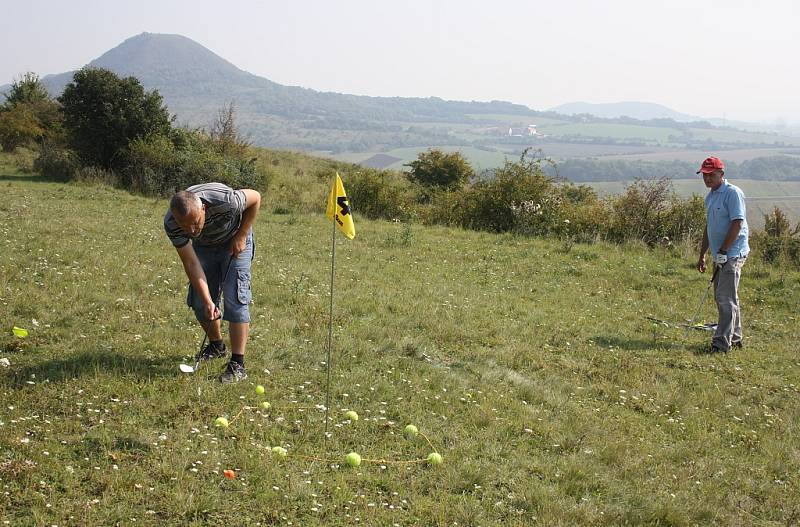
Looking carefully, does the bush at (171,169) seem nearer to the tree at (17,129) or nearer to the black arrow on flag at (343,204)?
the tree at (17,129)

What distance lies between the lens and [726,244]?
8.66 m

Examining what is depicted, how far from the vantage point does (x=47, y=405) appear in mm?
5336

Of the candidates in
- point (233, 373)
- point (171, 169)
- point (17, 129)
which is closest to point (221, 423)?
point (233, 373)

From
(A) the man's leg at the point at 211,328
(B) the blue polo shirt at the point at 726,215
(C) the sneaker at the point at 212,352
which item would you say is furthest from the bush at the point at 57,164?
(B) the blue polo shirt at the point at 726,215

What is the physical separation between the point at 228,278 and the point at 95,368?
1.53 meters

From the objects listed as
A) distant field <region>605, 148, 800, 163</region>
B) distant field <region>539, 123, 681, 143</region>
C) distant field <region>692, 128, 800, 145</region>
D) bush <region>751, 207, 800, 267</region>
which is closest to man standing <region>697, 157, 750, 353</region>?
bush <region>751, 207, 800, 267</region>

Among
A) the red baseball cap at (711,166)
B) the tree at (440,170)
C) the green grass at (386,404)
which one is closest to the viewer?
the green grass at (386,404)

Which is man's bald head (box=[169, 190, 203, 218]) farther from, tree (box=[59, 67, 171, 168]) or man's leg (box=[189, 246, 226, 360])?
tree (box=[59, 67, 171, 168])

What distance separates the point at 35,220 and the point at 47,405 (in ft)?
31.6

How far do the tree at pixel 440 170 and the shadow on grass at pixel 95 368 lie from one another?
82.6ft

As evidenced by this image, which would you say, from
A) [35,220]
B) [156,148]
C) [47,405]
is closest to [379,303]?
[47,405]

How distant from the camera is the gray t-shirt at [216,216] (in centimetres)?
548

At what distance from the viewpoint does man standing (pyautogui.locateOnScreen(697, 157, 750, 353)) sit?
8.65 meters

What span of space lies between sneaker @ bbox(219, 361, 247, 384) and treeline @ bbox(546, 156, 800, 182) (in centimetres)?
5348
